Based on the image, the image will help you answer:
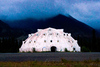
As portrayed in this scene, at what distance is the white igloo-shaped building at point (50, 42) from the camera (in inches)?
2441

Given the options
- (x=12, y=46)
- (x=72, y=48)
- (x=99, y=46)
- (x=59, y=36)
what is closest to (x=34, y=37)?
(x=59, y=36)

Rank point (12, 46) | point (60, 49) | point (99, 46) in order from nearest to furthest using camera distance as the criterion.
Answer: point (60, 49), point (99, 46), point (12, 46)

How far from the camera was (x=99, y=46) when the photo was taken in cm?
8169

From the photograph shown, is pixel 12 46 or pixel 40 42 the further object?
pixel 12 46

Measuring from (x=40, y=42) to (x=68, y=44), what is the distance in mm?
9738

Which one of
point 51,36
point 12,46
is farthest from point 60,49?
point 12,46

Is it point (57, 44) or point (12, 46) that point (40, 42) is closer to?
point (57, 44)

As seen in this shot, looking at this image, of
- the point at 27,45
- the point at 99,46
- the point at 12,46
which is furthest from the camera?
the point at 12,46

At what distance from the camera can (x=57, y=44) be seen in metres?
62.4

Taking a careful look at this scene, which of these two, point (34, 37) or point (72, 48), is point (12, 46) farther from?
point (72, 48)

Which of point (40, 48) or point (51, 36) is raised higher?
point (51, 36)

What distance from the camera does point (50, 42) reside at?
63.6 m

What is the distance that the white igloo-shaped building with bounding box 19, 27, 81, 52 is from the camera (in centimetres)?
6200

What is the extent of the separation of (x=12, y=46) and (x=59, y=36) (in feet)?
107
